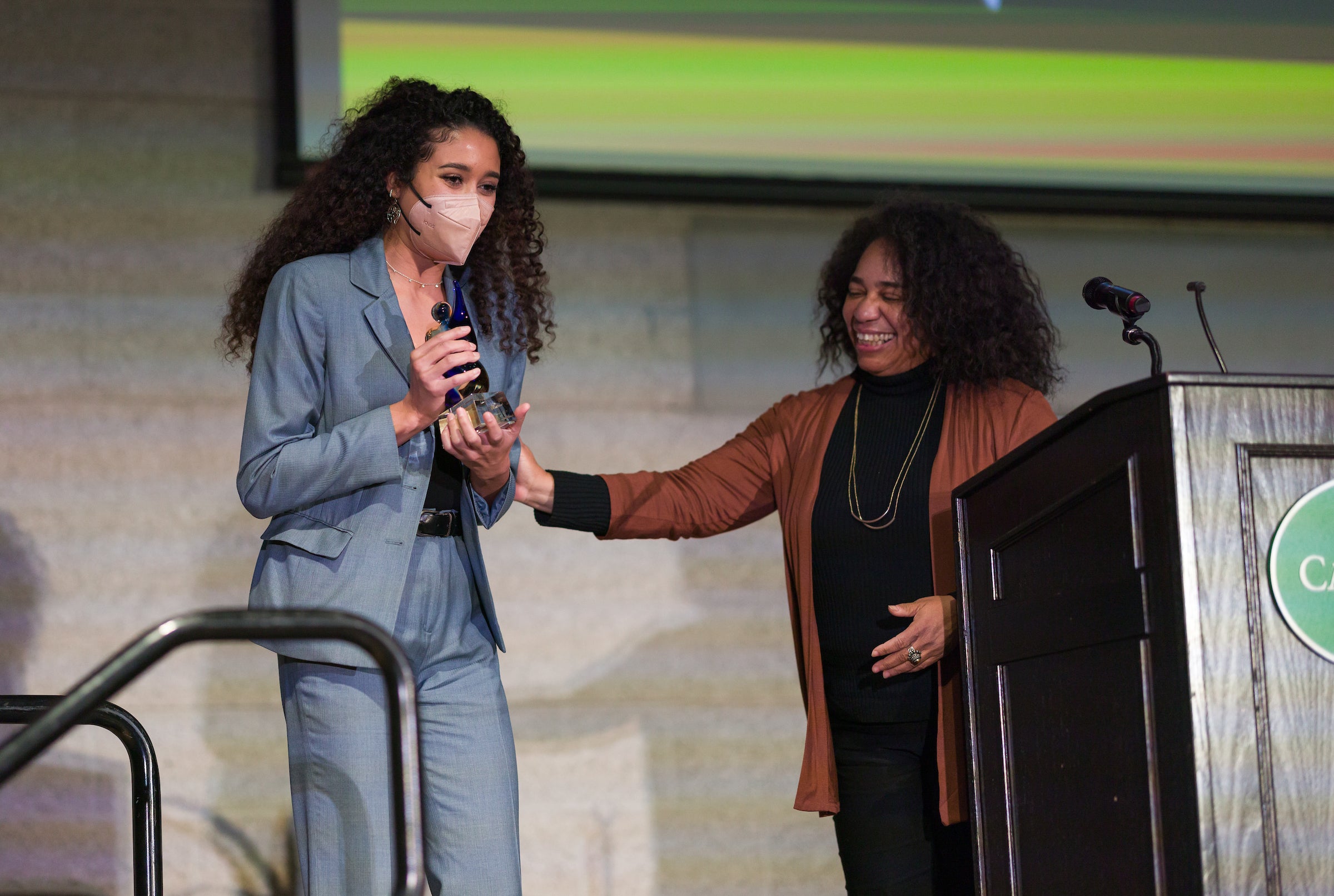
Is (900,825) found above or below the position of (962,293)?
below

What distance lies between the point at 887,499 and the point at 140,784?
4.37 feet

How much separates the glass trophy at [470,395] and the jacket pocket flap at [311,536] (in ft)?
0.75

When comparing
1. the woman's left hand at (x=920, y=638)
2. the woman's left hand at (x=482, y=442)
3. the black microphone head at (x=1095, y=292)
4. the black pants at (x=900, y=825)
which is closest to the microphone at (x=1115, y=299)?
the black microphone head at (x=1095, y=292)

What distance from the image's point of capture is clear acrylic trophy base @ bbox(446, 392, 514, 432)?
1977mm

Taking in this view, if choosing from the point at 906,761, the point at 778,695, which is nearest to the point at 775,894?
the point at 778,695

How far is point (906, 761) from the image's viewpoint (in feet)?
7.49

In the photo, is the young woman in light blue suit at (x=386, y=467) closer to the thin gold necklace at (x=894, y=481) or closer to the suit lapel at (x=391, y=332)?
the suit lapel at (x=391, y=332)

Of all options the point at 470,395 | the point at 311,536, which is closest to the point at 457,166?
the point at 470,395

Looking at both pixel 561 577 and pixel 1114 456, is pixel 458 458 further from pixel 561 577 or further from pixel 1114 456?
pixel 561 577

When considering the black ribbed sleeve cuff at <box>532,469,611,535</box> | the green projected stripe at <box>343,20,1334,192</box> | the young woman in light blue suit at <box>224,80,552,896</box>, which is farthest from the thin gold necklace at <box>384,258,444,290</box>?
the green projected stripe at <box>343,20,1334,192</box>

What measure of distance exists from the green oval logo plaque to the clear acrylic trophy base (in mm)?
1081

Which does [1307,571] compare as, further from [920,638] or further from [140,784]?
[140,784]

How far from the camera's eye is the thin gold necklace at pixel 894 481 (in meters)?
2.38

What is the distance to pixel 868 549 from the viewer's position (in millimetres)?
2369
